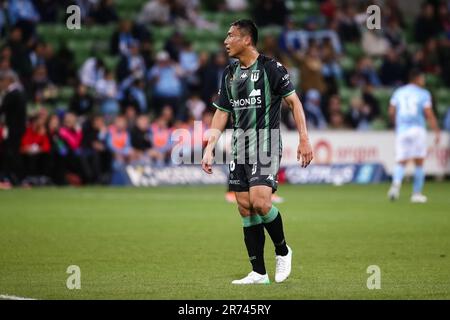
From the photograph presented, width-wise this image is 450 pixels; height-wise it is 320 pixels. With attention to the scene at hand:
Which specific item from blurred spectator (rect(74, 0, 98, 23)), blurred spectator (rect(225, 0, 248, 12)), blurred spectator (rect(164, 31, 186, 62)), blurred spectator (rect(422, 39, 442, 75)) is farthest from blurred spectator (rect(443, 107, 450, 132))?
blurred spectator (rect(74, 0, 98, 23))

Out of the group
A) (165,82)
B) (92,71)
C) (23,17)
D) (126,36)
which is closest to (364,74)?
(165,82)

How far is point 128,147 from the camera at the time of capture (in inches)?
973

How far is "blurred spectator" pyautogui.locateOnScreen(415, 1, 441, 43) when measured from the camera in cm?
3209

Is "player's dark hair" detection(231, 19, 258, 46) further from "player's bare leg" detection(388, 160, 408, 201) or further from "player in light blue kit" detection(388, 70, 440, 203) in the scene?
"player's bare leg" detection(388, 160, 408, 201)

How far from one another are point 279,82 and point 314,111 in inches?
708

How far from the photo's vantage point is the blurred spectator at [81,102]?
24.7 m

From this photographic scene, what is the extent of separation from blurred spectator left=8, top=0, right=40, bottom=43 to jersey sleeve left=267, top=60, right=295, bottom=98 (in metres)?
16.6

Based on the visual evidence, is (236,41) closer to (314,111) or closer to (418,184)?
(418,184)

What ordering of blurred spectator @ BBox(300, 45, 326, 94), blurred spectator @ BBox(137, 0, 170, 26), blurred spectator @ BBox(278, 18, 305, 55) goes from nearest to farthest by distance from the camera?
blurred spectator @ BBox(300, 45, 326, 94) → blurred spectator @ BBox(137, 0, 170, 26) → blurred spectator @ BBox(278, 18, 305, 55)

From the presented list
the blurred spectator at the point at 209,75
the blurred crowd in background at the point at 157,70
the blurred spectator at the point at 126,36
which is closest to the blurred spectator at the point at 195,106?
the blurred crowd in background at the point at 157,70

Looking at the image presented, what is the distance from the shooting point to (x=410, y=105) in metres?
20.1
